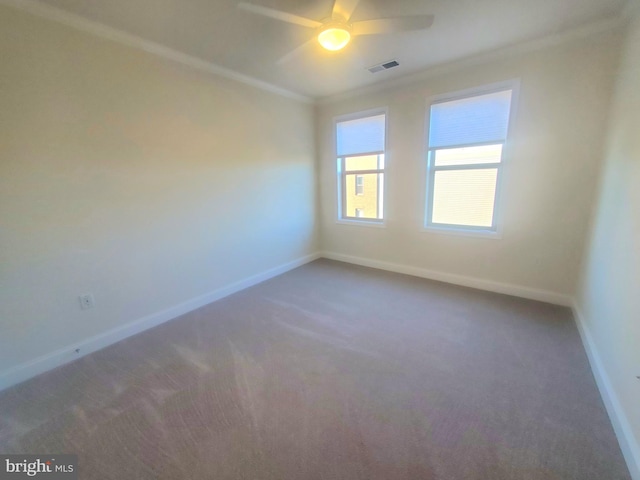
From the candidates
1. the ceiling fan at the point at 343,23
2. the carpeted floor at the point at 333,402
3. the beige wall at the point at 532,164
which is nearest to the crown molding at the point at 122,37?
the ceiling fan at the point at 343,23

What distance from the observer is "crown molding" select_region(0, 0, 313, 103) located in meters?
1.76

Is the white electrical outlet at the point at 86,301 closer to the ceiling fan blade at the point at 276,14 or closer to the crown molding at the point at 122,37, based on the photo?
the crown molding at the point at 122,37

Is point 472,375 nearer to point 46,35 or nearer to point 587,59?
point 587,59

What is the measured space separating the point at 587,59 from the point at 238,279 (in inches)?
164

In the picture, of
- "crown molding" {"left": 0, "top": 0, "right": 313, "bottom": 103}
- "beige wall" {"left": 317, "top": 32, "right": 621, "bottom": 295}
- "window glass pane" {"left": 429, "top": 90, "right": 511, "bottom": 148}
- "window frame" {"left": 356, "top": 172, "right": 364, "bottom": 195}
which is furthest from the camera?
"window frame" {"left": 356, "top": 172, "right": 364, "bottom": 195}

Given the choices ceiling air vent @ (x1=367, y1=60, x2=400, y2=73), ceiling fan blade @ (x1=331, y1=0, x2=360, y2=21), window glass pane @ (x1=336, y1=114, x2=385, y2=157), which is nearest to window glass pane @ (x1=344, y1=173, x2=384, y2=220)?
window glass pane @ (x1=336, y1=114, x2=385, y2=157)

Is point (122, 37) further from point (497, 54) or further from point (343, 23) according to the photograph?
point (497, 54)

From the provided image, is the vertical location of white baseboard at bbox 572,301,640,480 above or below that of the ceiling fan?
below

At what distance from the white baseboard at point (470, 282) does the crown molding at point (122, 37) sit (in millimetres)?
2888

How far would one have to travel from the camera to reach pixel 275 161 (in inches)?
142

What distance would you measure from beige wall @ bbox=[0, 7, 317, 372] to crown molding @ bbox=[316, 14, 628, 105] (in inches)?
58.0

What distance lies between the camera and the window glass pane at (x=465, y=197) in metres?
3.00

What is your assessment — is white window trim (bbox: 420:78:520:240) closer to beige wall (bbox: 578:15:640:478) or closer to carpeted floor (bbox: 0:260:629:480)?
beige wall (bbox: 578:15:640:478)

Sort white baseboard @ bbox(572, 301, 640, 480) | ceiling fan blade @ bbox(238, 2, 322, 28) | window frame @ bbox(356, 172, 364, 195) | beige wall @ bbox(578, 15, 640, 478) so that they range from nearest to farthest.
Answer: white baseboard @ bbox(572, 301, 640, 480) < beige wall @ bbox(578, 15, 640, 478) < ceiling fan blade @ bbox(238, 2, 322, 28) < window frame @ bbox(356, 172, 364, 195)
